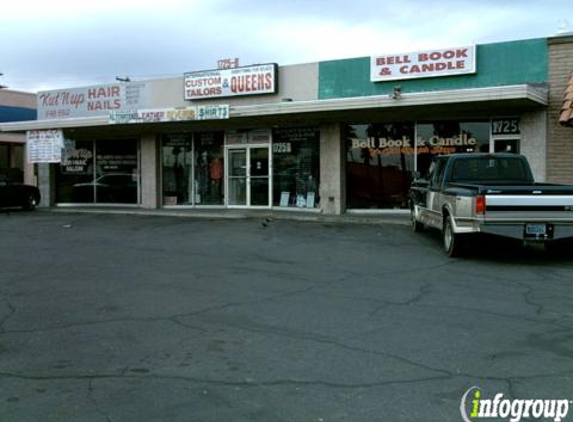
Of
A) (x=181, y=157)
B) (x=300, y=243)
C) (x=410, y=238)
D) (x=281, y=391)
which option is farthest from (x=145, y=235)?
(x=281, y=391)

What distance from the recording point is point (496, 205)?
11.1 meters

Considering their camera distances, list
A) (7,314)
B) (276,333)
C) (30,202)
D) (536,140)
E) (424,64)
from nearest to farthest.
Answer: (276,333) → (7,314) → (536,140) → (424,64) → (30,202)

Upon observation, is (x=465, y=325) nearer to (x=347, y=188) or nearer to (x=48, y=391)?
(x=48, y=391)

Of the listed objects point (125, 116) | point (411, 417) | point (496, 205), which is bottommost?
point (411, 417)

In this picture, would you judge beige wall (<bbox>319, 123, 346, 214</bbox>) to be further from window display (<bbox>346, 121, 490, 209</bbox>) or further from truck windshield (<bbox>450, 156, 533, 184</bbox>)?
truck windshield (<bbox>450, 156, 533, 184</bbox>)

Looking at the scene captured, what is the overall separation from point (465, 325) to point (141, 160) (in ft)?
62.0

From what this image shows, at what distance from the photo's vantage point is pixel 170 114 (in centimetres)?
2038

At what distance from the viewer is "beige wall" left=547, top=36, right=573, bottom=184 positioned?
16.7m

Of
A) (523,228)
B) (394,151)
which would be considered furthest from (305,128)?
(523,228)

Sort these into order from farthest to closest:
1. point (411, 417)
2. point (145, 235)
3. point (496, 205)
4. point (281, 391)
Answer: point (145, 235)
point (496, 205)
point (281, 391)
point (411, 417)

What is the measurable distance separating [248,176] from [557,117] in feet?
32.3

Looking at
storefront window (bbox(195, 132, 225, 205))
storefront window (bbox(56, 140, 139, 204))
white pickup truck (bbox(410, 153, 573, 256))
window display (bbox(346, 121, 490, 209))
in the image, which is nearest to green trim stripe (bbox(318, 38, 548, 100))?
window display (bbox(346, 121, 490, 209))

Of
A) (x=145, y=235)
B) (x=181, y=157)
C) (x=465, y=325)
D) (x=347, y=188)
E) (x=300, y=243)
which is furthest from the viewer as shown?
(x=181, y=157)

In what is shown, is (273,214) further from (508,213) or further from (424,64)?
(508,213)
